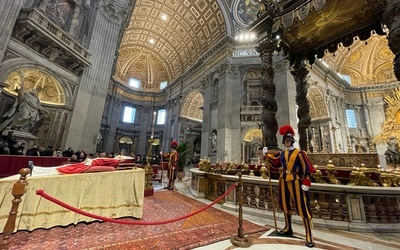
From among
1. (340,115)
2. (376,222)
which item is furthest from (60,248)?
(340,115)

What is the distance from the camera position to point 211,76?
53.7 ft

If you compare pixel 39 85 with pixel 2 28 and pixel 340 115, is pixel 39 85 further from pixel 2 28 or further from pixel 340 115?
pixel 340 115

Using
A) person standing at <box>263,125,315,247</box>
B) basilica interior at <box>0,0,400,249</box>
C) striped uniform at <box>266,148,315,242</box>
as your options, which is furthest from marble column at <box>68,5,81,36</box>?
striped uniform at <box>266,148,315,242</box>

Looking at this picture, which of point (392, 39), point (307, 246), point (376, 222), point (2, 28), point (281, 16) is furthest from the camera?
point (2, 28)

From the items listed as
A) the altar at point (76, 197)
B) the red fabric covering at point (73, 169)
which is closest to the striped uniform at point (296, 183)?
the altar at point (76, 197)

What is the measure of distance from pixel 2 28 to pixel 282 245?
37.4 feet

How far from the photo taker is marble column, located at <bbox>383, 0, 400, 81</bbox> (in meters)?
2.61

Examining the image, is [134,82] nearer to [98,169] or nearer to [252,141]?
[252,141]

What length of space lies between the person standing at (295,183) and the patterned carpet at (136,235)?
2.43ft

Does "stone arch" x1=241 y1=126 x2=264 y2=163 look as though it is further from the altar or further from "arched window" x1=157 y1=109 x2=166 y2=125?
"arched window" x1=157 y1=109 x2=166 y2=125

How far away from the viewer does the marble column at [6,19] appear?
255 inches

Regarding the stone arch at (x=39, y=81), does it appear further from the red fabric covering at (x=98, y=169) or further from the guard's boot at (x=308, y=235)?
the guard's boot at (x=308, y=235)

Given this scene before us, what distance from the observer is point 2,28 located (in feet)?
21.2

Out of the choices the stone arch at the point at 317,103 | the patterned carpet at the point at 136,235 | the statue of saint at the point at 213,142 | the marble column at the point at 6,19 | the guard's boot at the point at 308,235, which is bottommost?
the patterned carpet at the point at 136,235
